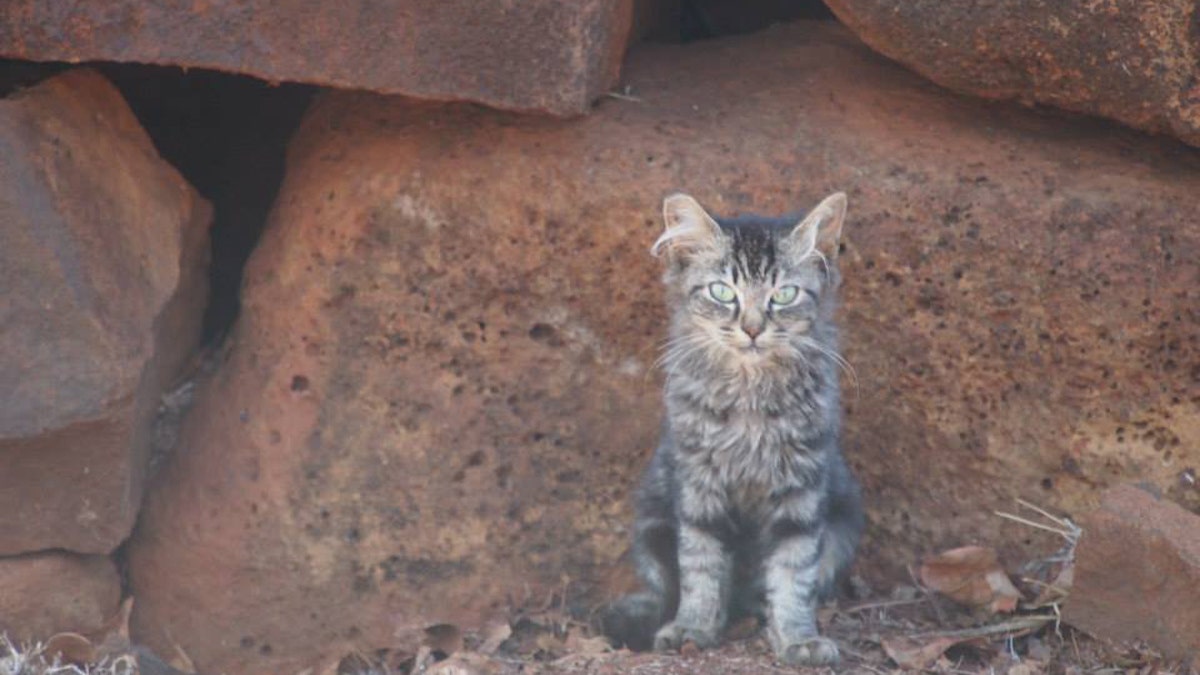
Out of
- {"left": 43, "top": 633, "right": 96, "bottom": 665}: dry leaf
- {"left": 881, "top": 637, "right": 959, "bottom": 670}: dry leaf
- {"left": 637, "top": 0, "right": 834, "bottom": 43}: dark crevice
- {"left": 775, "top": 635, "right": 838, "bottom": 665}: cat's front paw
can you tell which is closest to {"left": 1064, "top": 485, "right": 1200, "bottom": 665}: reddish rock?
{"left": 881, "top": 637, "right": 959, "bottom": 670}: dry leaf

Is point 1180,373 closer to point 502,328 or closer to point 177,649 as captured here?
point 502,328

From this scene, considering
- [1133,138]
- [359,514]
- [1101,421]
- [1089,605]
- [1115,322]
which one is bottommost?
[359,514]

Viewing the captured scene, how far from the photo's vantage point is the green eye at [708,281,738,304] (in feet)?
18.0

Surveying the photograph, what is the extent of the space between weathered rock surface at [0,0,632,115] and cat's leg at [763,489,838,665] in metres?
1.54

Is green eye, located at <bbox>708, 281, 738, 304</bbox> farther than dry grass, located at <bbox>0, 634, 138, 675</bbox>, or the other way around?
green eye, located at <bbox>708, 281, 738, 304</bbox>

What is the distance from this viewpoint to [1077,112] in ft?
19.1

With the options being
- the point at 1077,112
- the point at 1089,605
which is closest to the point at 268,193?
the point at 1077,112

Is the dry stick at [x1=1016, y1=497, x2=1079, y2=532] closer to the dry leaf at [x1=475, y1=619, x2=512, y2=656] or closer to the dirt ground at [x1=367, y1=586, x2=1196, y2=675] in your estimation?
the dirt ground at [x1=367, y1=586, x2=1196, y2=675]

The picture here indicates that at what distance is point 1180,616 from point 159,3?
3.62 meters

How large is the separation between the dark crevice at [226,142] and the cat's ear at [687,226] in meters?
2.25

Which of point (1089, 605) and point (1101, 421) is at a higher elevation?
point (1101, 421)

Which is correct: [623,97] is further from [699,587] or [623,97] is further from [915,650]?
[915,650]

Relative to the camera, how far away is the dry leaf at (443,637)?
20.2 feet

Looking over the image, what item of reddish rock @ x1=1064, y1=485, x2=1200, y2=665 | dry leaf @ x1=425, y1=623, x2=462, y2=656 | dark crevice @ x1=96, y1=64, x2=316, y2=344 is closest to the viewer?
reddish rock @ x1=1064, y1=485, x2=1200, y2=665
